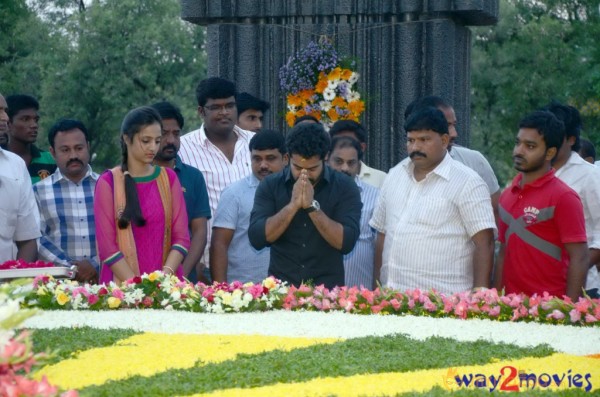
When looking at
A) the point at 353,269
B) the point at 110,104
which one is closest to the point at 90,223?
the point at 353,269

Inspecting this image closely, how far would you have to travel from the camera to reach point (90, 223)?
8.67 metres

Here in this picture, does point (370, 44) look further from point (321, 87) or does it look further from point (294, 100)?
point (294, 100)

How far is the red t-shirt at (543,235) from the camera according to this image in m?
7.10

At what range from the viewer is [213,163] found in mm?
9477

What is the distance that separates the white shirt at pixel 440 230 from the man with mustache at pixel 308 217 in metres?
0.34

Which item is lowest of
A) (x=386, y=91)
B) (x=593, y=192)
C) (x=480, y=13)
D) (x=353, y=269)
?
(x=353, y=269)

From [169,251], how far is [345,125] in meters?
2.97

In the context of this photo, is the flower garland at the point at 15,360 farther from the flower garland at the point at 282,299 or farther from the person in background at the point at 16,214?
the person in background at the point at 16,214

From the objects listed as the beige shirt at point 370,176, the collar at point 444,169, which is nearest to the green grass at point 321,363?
the collar at point 444,169

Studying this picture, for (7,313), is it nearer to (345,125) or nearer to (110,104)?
(345,125)

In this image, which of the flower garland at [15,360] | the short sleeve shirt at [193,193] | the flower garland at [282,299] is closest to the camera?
the flower garland at [15,360]

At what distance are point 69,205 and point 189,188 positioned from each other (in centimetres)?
94

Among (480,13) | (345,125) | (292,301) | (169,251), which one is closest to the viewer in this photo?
(292,301)

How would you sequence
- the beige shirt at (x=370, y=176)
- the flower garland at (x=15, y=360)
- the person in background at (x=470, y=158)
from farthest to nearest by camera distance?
the beige shirt at (x=370, y=176)
the person in background at (x=470, y=158)
the flower garland at (x=15, y=360)
